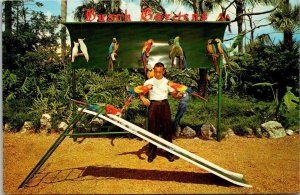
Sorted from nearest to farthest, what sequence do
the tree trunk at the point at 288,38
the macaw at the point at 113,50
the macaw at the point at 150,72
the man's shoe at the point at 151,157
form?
the man's shoe at the point at 151,157 < the macaw at the point at 150,72 < the macaw at the point at 113,50 < the tree trunk at the point at 288,38

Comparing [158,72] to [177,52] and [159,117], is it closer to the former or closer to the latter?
[159,117]

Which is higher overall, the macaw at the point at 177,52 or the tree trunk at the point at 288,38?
the tree trunk at the point at 288,38

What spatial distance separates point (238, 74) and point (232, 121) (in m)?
4.02

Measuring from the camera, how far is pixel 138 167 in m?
5.81

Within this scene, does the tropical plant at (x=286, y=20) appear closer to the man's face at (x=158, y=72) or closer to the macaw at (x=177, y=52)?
the macaw at (x=177, y=52)

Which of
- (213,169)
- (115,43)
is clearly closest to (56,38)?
(115,43)

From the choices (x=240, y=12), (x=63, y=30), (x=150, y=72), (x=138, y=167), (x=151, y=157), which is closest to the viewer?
(x=138, y=167)

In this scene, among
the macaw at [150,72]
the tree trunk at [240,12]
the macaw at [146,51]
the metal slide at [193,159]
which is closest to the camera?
the metal slide at [193,159]

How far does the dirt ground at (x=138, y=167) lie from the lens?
4.96 metres

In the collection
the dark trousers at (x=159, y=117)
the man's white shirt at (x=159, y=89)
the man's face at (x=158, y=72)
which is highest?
the man's face at (x=158, y=72)

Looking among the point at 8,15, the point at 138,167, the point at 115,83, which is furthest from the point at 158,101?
the point at 8,15

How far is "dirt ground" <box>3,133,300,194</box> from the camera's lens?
195 inches

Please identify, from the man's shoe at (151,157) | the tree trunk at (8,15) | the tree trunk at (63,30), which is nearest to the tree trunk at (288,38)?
the tree trunk at (63,30)

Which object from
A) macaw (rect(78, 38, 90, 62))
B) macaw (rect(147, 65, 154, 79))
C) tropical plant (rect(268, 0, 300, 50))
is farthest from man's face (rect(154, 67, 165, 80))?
tropical plant (rect(268, 0, 300, 50))
